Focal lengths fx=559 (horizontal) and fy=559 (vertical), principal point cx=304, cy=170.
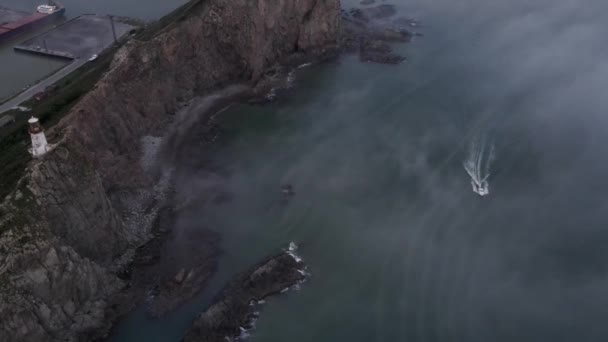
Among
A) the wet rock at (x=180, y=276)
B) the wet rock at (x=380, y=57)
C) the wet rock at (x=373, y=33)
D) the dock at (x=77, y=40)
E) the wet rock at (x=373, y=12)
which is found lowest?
the wet rock at (x=180, y=276)

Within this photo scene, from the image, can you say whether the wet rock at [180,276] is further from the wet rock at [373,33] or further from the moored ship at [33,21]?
the moored ship at [33,21]

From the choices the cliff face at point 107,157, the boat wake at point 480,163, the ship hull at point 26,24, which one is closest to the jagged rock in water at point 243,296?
the cliff face at point 107,157

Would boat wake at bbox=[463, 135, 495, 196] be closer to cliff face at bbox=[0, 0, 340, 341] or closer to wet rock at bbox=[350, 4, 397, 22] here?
cliff face at bbox=[0, 0, 340, 341]

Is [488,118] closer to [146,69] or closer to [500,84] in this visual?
[500,84]

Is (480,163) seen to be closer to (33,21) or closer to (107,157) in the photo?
(107,157)

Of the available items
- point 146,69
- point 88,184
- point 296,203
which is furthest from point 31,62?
point 296,203

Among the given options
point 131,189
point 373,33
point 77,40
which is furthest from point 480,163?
point 77,40
